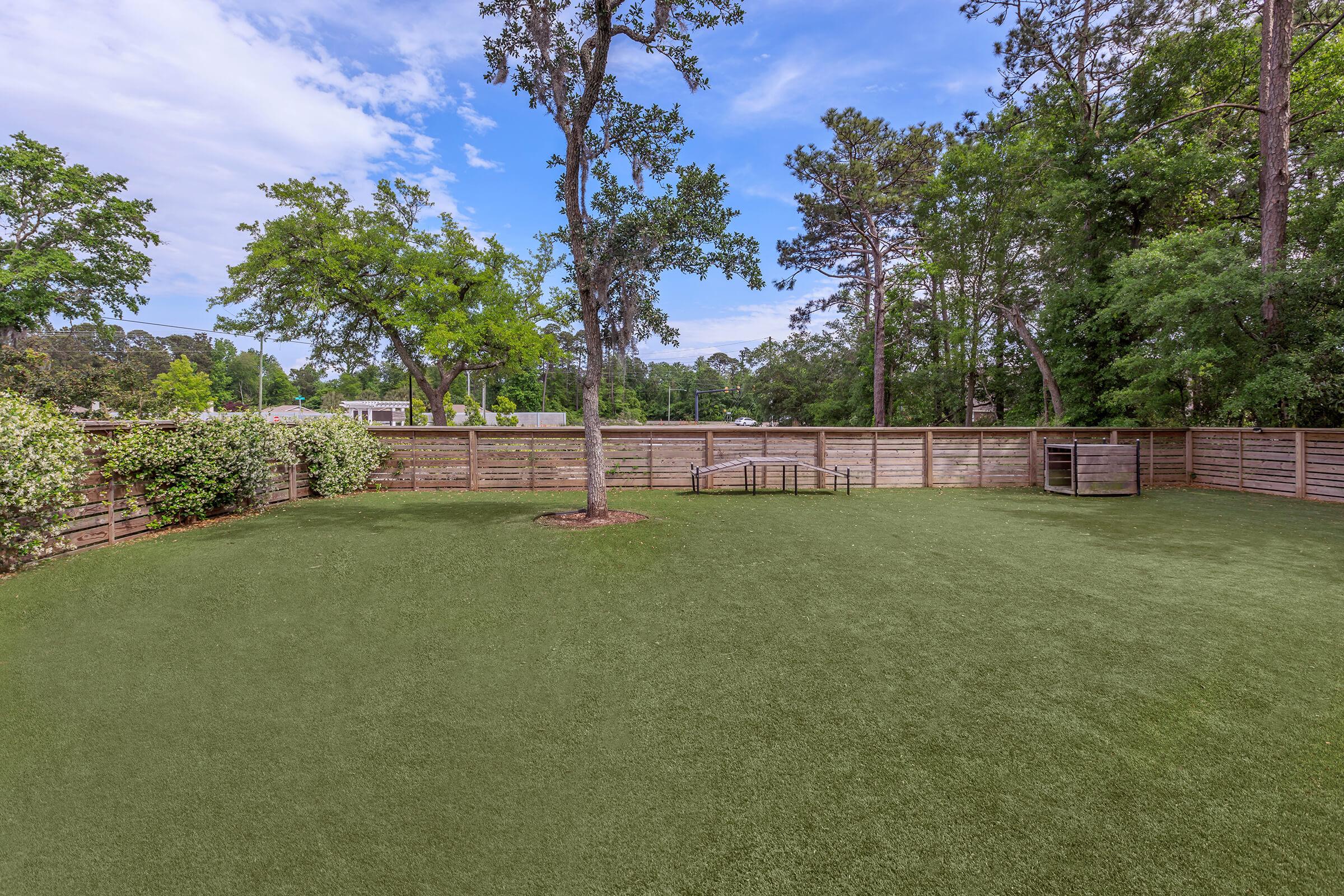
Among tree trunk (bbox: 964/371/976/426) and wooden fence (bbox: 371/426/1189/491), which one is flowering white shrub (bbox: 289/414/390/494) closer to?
wooden fence (bbox: 371/426/1189/491)

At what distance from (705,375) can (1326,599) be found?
77.6m

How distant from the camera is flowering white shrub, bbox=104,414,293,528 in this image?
6664 mm

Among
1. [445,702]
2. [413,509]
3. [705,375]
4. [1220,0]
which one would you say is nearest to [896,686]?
[445,702]

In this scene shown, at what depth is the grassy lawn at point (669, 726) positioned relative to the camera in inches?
80.5

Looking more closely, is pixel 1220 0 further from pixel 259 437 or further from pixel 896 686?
pixel 259 437

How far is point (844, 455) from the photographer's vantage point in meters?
12.2

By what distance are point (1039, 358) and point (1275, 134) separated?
8064 millimetres

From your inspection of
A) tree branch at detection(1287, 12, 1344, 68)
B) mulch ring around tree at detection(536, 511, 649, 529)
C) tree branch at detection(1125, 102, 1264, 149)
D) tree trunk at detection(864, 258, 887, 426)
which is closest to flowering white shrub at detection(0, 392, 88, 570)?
mulch ring around tree at detection(536, 511, 649, 529)

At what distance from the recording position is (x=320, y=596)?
4785 mm

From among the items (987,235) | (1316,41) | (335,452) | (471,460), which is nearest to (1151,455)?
(1316,41)

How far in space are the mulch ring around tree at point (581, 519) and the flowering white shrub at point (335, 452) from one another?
463 centimetres

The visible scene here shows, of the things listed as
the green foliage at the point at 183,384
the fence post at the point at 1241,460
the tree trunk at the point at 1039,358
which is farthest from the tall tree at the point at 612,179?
the green foliage at the point at 183,384

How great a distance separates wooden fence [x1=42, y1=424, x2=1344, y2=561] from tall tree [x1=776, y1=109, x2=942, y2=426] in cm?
1144

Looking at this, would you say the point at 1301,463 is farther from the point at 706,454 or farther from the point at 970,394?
the point at 970,394
